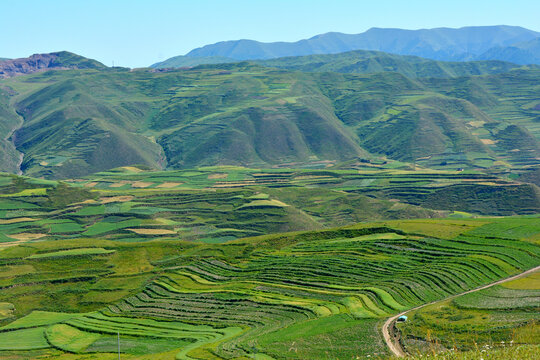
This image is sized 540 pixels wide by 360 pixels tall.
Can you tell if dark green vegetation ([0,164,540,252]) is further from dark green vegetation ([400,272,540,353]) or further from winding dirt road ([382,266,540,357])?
dark green vegetation ([400,272,540,353])

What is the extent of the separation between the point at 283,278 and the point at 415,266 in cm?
1998

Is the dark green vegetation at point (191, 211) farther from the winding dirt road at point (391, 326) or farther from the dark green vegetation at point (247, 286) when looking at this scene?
the winding dirt road at point (391, 326)

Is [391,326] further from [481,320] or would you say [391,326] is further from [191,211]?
[191,211]

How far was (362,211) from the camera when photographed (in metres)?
188

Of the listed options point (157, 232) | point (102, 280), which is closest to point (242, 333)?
point (102, 280)

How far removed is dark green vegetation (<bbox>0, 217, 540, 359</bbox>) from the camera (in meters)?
71.9

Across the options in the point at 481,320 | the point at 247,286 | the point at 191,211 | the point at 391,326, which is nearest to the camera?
the point at 481,320

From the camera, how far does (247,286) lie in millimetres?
94375

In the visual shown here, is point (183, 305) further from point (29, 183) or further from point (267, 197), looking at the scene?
point (29, 183)

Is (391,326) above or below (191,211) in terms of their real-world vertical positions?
above

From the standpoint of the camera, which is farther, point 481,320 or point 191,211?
point 191,211

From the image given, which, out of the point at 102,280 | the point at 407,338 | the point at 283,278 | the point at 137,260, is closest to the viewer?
the point at 407,338

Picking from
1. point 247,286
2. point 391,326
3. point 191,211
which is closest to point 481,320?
point 391,326

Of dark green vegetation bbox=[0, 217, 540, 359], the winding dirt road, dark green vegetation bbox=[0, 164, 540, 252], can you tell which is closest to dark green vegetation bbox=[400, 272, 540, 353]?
the winding dirt road
